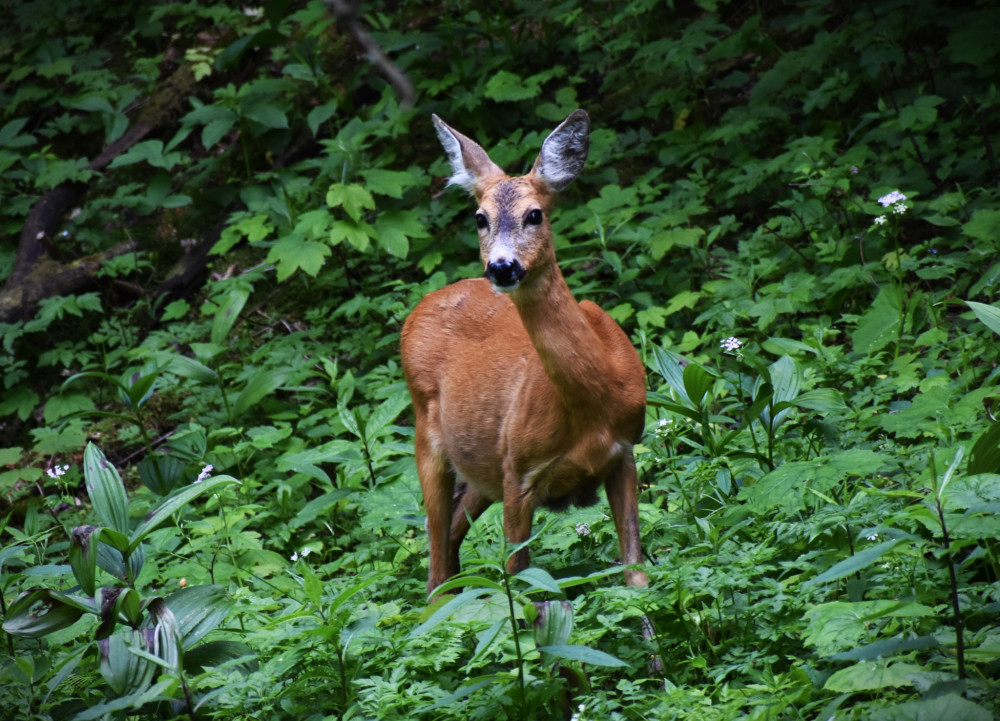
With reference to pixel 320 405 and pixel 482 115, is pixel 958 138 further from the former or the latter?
pixel 320 405

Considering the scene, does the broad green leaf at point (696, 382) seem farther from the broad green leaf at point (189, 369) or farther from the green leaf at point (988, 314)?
the broad green leaf at point (189, 369)

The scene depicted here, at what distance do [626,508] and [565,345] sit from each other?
71 cm

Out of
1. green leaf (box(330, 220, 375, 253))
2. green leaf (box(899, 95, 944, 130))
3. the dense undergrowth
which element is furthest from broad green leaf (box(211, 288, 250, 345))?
green leaf (box(899, 95, 944, 130))

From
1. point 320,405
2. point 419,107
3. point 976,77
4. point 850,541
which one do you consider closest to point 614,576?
point 850,541

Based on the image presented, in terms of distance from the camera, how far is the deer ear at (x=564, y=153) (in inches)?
166

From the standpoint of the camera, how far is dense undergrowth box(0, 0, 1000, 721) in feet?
9.96

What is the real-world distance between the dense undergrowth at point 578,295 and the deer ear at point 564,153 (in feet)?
3.38

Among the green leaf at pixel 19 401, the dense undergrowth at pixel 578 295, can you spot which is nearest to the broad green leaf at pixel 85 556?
the dense undergrowth at pixel 578 295

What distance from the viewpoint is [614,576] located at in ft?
13.2

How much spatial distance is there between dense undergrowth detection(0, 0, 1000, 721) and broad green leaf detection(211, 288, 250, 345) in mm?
26

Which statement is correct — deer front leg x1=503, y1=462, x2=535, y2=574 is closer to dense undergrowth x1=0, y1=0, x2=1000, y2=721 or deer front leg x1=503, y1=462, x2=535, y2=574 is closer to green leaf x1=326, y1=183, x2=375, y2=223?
dense undergrowth x1=0, y1=0, x2=1000, y2=721

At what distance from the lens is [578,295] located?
6.48m

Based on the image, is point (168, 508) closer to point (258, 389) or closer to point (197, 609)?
point (197, 609)

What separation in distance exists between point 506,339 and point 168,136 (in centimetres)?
689
